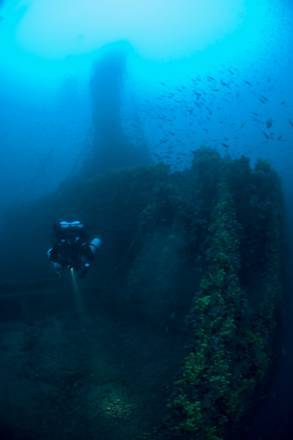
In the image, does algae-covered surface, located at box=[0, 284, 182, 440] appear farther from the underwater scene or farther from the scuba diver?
the scuba diver

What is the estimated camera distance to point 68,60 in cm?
5947

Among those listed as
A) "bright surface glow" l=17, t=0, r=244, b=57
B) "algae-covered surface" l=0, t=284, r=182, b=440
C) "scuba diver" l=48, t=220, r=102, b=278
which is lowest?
"algae-covered surface" l=0, t=284, r=182, b=440

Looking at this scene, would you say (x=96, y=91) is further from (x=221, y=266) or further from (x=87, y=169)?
(x=221, y=266)

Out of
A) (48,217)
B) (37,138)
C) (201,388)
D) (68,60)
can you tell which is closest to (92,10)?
(68,60)

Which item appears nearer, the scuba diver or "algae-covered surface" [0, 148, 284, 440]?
"algae-covered surface" [0, 148, 284, 440]

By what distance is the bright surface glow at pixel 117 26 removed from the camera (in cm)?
5162

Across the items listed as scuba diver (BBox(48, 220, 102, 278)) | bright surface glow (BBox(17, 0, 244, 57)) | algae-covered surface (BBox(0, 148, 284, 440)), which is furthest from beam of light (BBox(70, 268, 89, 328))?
bright surface glow (BBox(17, 0, 244, 57))

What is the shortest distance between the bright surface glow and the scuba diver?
159 ft

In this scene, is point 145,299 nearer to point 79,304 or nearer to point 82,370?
point 79,304

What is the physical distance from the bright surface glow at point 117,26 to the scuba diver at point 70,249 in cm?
4837

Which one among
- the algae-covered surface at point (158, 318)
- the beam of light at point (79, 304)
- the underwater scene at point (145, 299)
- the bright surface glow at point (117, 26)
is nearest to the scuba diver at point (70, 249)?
the underwater scene at point (145, 299)

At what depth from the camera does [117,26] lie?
57000mm

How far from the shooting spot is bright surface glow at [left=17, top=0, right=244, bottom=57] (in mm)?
51625

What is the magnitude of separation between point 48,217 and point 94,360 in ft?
25.9
